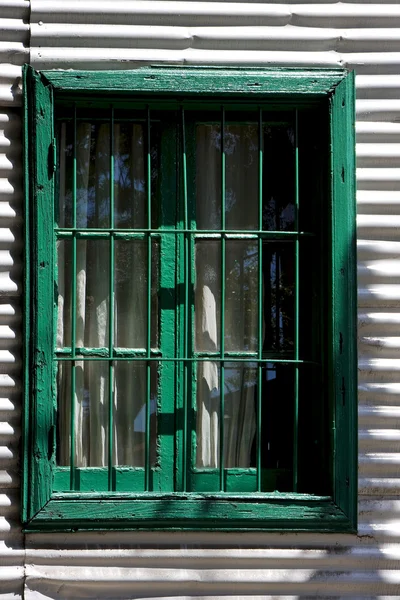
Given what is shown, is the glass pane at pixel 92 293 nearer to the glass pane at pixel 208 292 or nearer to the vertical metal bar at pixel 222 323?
the glass pane at pixel 208 292

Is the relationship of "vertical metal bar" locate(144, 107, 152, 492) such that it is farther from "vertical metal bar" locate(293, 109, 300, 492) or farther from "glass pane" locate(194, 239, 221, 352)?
"vertical metal bar" locate(293, 109, 300, 492)

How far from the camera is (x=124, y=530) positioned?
3943 millimetres

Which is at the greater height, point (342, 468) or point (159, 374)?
point (159, 374)

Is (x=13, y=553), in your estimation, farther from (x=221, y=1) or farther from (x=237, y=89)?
(x=221, y=1)

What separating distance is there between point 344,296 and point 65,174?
4.90 ft

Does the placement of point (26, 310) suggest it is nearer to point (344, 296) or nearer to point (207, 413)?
point (207, 413)

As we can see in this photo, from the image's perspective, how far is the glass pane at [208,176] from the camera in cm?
423

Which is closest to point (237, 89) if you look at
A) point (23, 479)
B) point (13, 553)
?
point (23, 479)

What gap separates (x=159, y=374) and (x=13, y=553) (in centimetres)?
107

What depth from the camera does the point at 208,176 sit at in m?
4.26

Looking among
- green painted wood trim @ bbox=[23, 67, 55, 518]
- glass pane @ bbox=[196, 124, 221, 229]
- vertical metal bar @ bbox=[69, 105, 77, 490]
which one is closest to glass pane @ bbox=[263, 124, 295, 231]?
glass pane @ bbox=[196, 124, 221, 229]

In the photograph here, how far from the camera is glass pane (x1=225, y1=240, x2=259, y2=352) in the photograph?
4207 millimetres

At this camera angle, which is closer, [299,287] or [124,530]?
[124,530]

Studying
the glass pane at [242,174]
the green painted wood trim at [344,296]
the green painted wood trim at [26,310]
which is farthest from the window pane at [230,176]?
the green painted wood trim at [26,310]
